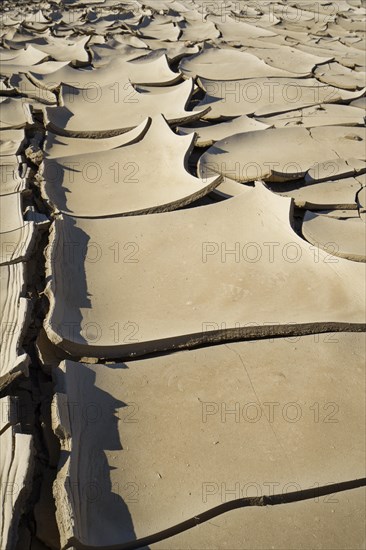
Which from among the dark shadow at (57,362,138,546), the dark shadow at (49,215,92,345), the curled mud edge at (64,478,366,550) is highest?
the dark shadow at (49,215,92,345)

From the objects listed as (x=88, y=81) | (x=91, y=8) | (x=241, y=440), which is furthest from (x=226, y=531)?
(x=91, y=8)

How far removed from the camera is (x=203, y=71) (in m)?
3.32

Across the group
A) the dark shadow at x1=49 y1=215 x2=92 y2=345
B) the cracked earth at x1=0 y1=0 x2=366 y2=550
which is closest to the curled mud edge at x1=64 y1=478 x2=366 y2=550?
the cracked earth at x1=0 y1=0 x2=366 y2=550

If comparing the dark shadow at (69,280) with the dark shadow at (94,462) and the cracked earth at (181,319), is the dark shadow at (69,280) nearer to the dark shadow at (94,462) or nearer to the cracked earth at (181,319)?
the cracked earth at (181,319)

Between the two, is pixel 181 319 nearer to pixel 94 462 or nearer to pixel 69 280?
pixel 69 280

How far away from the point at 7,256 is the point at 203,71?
217cm

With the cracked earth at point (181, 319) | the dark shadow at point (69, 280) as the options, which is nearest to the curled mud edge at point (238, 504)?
the cracked earth at point (181, 319)

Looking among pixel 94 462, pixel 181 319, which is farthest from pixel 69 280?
pixel 94 462

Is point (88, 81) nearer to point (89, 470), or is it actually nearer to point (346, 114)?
point (346, 114)

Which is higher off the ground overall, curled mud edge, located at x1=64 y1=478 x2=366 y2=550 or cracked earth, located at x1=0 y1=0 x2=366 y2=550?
cracked earth, located at x1=0 y1=0 x2=366 y2=550

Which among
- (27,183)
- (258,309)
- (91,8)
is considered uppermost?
(91,8)

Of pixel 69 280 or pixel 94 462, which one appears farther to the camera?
pixel 69 280

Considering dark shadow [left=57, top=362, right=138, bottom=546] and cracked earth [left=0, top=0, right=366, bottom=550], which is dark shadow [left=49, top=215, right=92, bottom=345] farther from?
dark shadow [left=57, top=362, right=138, bottom=546]

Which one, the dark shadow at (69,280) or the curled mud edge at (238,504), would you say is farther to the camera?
the dark shadow at (69,280)
